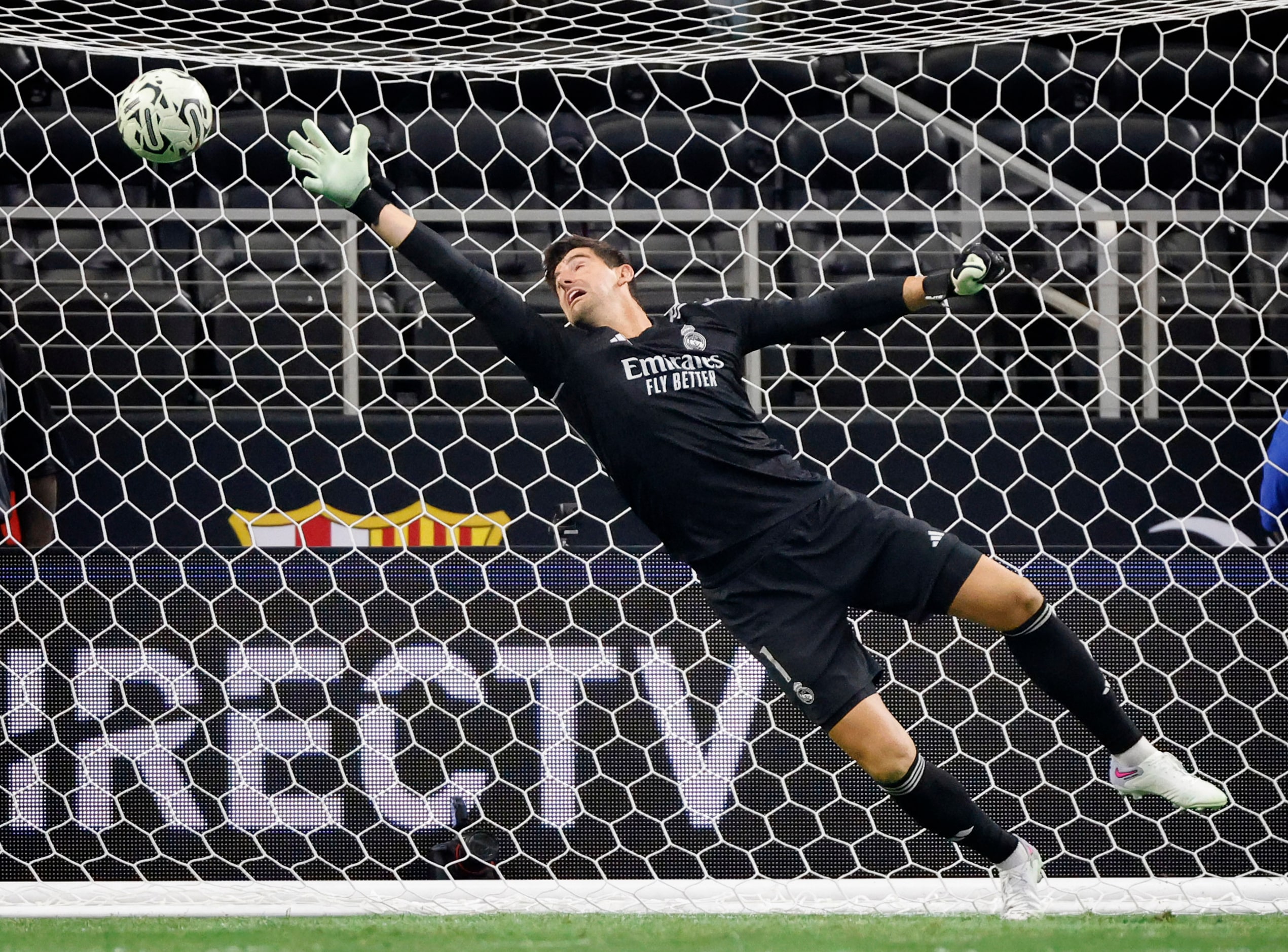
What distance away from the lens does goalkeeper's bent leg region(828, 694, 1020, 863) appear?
3.54 m

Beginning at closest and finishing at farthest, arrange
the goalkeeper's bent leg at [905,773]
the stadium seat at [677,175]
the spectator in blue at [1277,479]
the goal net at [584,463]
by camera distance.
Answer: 1. the goalkeeper's bent leg at [905,773]
2. the goal net at [584,463]
3. the spectator in blue at [1277,479]
4. the stadium seat at [677,175]

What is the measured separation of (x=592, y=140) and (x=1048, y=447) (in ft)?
7.85

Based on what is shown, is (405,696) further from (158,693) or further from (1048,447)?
(1048,447)

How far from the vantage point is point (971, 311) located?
618 cm

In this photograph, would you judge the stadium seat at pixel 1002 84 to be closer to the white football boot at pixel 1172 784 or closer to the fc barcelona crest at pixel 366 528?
the fc barcelona crest at pixel 366 528

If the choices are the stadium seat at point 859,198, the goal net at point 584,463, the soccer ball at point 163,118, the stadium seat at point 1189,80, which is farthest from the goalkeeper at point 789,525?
the stadium seat at point 1189,80

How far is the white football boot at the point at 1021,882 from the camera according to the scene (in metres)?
3.70

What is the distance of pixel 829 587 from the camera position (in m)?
3.64

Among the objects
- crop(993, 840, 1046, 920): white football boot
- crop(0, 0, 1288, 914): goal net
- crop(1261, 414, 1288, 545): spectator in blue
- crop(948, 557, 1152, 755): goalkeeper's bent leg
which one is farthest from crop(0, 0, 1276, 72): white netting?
crop(993, 840, 1046, 920): white football boot

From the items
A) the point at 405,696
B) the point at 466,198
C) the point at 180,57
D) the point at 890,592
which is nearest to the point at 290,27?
the point at 466,198

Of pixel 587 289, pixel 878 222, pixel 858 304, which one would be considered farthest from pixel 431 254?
pixel 878 222

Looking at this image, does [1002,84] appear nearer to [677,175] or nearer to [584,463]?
[677,175]

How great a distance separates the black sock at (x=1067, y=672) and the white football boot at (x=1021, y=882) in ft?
1.17

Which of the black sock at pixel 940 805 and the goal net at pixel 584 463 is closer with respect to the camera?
the black sock at pixel 940 805
